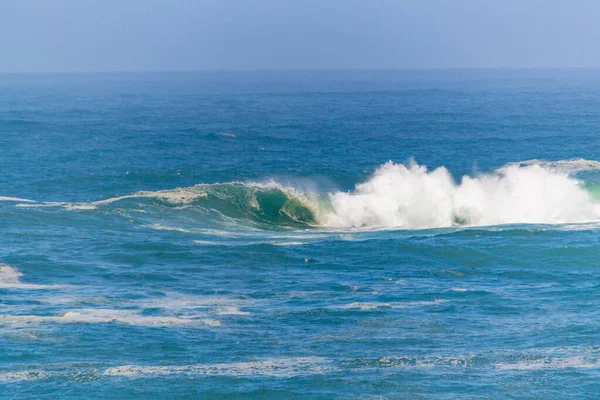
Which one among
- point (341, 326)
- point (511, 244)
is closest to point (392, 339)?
point (341, 326)

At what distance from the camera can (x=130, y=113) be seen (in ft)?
395

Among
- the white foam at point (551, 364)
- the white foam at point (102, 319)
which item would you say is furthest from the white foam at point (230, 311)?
the white foam at point (551, 364)

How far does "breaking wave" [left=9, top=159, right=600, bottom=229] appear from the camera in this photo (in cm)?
5181

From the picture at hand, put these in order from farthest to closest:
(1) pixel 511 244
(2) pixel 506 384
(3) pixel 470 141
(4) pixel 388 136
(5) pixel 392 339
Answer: (4) pixel 388 136
(3) pixel 470 141
(1) pixel 511 244
(5) pixel 392 339
(2) pixel 506 384

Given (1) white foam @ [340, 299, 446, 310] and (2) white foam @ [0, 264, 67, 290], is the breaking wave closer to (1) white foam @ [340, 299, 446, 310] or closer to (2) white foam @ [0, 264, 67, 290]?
(2) white foam @ [0, 264, 67, 290]

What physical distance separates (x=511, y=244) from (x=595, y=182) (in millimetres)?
24163

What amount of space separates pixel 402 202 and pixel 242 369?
32.3 metres

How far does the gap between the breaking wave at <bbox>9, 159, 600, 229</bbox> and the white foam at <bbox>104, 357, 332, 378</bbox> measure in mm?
25811

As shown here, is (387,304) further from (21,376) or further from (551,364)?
(21,376)

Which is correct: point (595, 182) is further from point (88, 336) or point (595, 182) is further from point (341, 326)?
point (88, 336)

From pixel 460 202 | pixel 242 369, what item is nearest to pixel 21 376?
pixel 242 369

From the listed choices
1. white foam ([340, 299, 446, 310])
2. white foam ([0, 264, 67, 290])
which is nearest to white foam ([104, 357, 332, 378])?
white foam ([340, 299, 446, 310])

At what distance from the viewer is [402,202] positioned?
54719 millimetres

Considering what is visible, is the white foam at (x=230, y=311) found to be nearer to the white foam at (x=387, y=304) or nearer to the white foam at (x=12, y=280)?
the white foam at (x=387, y=304)
